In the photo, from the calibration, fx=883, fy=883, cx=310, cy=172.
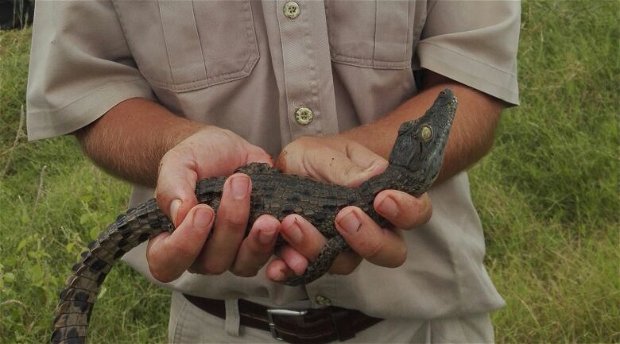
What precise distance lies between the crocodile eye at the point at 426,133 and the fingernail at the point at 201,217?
582 millimetres

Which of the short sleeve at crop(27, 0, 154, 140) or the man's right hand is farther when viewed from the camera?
the short sleeve at crop(27, 0, 154, 140)

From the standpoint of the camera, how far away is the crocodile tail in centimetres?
220

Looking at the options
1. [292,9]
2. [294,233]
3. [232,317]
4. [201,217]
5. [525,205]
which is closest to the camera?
[201,217]

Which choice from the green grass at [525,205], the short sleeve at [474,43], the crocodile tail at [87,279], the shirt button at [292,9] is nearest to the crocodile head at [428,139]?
the short sleeve at [474,43]

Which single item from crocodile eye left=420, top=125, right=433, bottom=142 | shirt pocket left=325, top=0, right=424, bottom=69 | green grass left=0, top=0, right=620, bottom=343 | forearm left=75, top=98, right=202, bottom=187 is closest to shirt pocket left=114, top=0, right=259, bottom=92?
forearm left=75, top=98, right=202, bottom=187

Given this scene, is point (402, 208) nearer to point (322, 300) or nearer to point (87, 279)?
point (322, 300)

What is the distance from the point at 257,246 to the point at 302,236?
10cm

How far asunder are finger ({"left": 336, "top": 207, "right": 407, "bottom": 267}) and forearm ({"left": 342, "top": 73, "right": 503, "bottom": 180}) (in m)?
0.32

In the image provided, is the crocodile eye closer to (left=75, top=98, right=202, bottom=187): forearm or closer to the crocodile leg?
the crocodile leg

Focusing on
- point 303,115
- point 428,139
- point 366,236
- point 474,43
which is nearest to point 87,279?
point 303,115

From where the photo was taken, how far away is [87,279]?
2.29 metres

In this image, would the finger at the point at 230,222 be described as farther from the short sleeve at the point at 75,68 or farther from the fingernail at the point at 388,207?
the short sleeve at the point at 75,68

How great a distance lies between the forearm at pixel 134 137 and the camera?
2.20 m

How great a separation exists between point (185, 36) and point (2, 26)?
4.17 meters
